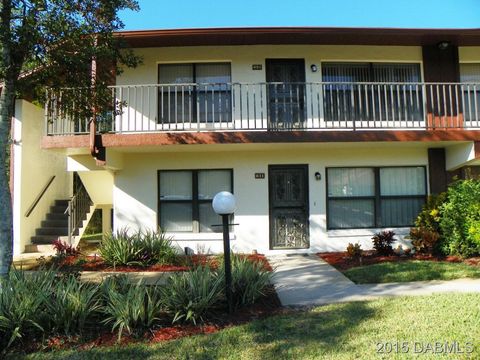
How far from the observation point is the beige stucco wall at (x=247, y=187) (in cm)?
1055

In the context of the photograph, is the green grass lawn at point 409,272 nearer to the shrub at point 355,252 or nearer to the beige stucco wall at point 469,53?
the shrub at point 355,252

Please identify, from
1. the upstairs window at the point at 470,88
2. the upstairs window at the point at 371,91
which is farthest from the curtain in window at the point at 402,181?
the upstairs window at the point at 470,88

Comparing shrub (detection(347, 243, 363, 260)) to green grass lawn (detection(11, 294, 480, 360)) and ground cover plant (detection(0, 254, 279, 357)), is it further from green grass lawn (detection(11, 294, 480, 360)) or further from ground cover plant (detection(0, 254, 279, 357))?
ground cover plant (detection(0, 254, 279, 357))

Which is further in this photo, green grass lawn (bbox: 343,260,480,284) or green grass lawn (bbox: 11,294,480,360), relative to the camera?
green grass lawn (bbox: 343,260,480,284)

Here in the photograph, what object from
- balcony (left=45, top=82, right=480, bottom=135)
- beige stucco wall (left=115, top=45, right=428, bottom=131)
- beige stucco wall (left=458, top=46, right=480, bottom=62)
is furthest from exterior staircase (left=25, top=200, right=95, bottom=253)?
beige stucco wall (left=458, top=46, right=480, bottom=62)

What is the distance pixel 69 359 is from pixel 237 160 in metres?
7.11

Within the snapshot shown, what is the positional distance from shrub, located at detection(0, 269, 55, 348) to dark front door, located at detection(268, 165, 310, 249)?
6.56 metres

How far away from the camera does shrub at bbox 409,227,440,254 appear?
9086mm

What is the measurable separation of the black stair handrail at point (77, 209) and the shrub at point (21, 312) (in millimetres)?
6164

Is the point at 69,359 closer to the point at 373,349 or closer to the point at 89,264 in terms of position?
the point at 373,349

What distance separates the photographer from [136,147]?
9.73 meters

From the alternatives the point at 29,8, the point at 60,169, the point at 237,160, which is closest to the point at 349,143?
the point at 237,160

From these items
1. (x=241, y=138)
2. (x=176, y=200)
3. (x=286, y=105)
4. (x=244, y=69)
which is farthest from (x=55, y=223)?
(x=286, y=105)

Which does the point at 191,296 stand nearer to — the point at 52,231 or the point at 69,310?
the point at 69,310
